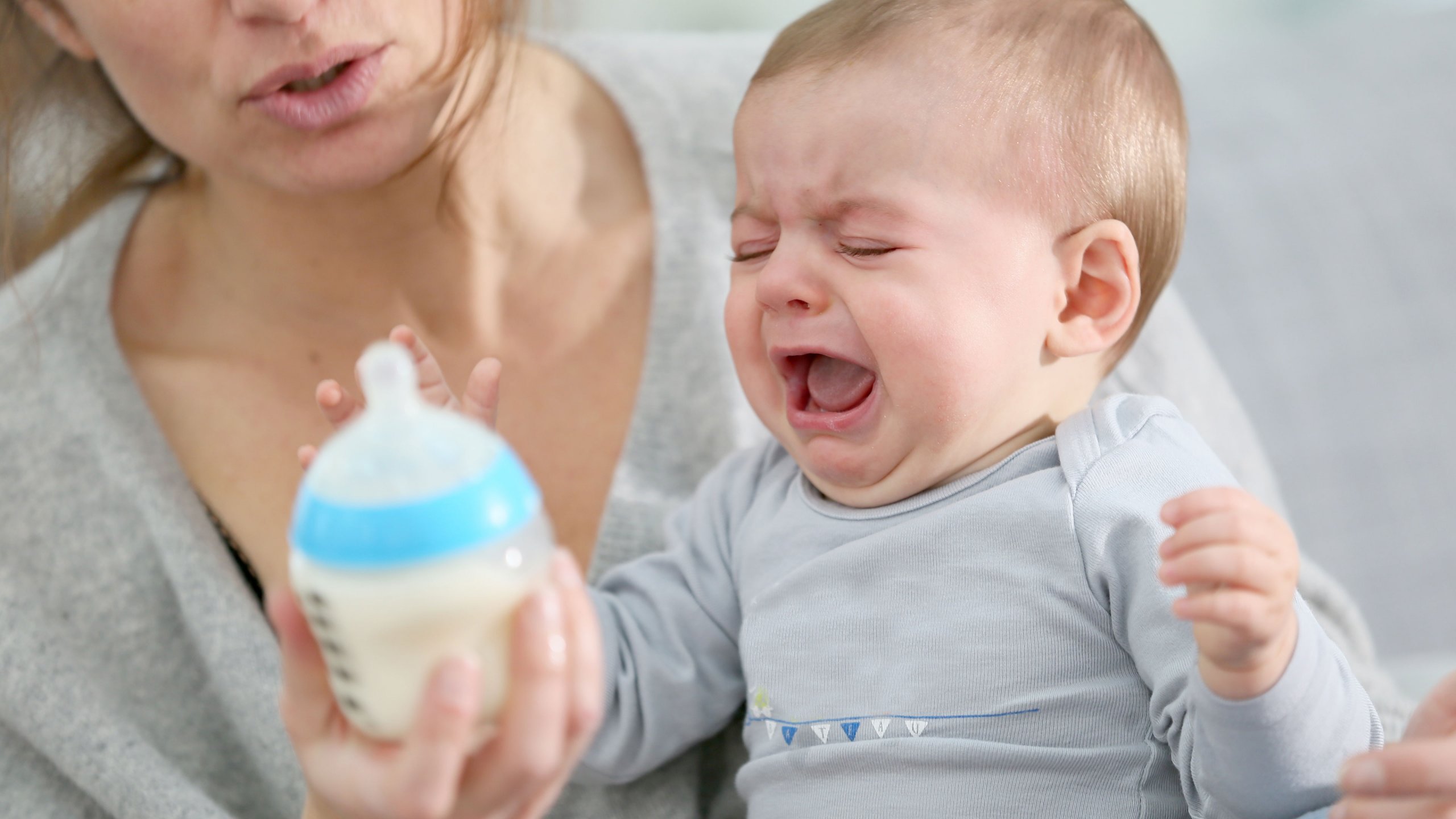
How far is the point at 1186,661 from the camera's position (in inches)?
32.9

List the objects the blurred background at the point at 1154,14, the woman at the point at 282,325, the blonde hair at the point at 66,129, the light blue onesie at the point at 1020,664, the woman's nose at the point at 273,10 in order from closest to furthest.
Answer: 1. the light blue onesie at the point at 1020,664
2. the woman's nose at the point at 273,10
3. the woman at the point at 282,325
4. the blonde hair at the point at 66,129
5. the blurred background at the point at 1154,14

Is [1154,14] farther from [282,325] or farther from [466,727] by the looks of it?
[466,727]

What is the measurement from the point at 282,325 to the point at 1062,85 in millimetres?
888

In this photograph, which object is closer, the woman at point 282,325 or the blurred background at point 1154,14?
the woman at point 282,325

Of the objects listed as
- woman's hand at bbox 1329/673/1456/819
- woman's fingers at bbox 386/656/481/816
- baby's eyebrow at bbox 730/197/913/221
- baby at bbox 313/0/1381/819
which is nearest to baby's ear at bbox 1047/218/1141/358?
baby at bbox 313/0/1381/819

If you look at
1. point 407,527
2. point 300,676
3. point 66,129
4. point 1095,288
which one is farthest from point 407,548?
point 66,129

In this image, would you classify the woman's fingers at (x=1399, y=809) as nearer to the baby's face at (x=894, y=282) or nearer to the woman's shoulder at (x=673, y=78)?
the baby's face at (x=894, y=282)

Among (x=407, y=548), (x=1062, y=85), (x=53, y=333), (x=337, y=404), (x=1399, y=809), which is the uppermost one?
(x=1062, y=85)

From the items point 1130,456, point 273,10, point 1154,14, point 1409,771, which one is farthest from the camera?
point 1154,14

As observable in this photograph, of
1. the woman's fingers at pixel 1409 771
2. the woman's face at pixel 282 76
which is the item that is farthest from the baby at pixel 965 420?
the woman's face at pixel 282 76

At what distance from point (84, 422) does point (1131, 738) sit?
40.8 inches

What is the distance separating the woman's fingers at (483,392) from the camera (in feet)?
3.14

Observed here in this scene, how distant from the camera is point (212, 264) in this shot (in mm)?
1465

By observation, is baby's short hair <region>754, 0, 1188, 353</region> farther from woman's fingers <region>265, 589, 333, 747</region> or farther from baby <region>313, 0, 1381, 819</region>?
woman's fingers <region>265, 589, 333, 747</region>
